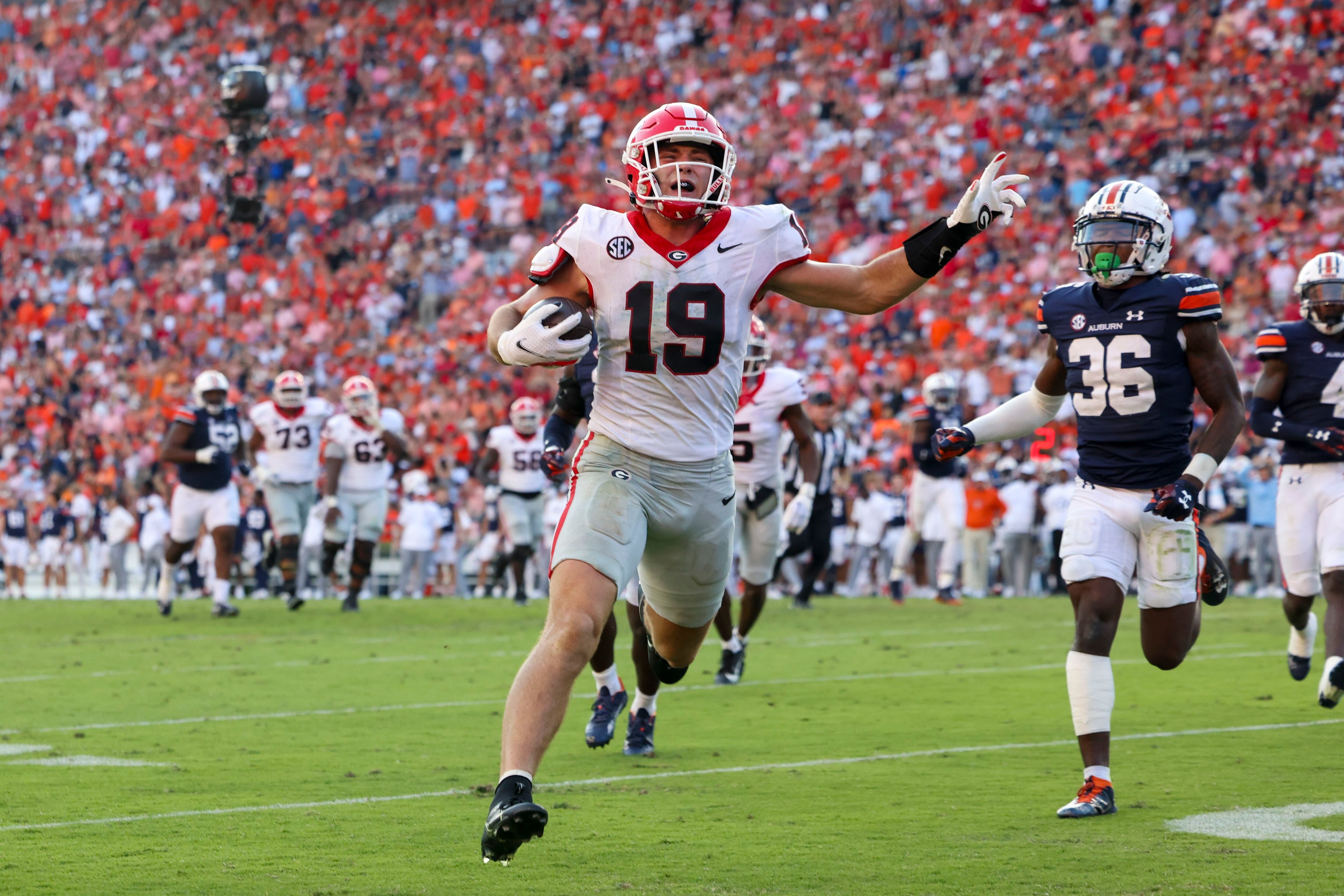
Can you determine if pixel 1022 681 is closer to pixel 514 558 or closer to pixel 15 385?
pixel 514 558

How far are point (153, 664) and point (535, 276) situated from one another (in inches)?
271

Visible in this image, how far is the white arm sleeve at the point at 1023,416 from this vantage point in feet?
20.0

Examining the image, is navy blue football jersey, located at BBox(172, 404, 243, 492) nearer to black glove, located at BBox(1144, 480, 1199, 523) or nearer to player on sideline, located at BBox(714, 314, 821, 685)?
player on sideline, located at BBox(714, 314, 821, 685)

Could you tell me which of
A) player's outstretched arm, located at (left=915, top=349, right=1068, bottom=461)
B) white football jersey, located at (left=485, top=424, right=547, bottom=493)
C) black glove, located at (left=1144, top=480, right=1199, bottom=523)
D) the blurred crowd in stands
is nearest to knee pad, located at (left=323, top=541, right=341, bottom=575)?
white football jersey, located at (left=485, top=424, right=547, bottom=493)

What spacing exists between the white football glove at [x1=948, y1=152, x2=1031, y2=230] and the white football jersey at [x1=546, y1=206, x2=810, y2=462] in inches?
21.0

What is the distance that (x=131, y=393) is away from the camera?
25828mm

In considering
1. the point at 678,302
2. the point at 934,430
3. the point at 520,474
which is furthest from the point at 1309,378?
the point at 520,474

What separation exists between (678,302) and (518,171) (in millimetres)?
22345

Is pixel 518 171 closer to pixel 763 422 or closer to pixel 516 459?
pixel 516 459

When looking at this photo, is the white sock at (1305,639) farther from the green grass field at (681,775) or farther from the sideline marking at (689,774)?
the sideline marking at (689,774)

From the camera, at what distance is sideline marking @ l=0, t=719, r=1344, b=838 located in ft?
17.3

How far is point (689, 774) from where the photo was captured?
246 inches

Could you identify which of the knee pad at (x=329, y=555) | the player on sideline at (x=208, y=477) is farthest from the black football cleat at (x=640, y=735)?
the knee pad at (x=329, y=555)

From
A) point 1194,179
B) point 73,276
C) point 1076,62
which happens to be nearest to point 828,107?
point 1076,62
